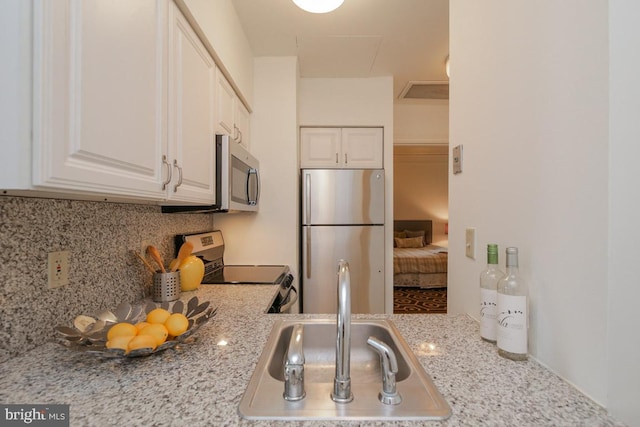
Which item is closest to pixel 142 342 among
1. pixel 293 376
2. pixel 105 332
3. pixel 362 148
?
pixel 105 332

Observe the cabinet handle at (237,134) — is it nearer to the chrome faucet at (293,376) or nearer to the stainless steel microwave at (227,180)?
the stainless steel microwave at (227,180)

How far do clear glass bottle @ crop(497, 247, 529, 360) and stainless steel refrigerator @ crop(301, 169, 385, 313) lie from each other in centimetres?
190

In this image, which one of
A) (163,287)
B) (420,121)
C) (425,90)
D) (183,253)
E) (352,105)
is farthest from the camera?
(420,121)

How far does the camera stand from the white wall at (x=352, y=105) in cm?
286

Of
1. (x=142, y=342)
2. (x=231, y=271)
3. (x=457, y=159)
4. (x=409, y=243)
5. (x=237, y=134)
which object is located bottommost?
(x=409, y=243)

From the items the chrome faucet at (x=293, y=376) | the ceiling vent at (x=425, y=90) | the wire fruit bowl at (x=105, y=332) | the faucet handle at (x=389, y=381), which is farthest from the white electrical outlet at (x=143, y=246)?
the ceiling vent at (x=425, y=90)

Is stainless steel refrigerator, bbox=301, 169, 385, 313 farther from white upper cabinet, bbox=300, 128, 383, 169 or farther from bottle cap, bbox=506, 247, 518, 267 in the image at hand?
bottle cap, bbox=506, 247, 518, 267

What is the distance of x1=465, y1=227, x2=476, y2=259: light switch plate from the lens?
1064 millimetres

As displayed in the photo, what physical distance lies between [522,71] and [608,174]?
1.30 ft

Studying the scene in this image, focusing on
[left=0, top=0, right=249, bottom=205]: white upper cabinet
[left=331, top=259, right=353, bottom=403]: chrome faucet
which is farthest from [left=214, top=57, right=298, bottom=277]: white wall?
[left=331, top=259, right=353, bottom=403]: chrome faucet

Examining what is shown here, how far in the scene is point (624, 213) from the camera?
53 centimetres

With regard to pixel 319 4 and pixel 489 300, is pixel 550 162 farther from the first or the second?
pixel 319 4

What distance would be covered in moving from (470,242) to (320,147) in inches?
79.9

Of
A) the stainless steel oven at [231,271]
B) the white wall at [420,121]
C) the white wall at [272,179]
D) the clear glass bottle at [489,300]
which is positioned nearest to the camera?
the clear glass bottle at [489,300]
